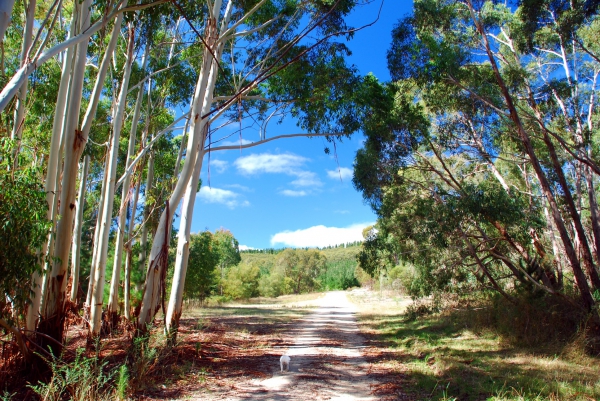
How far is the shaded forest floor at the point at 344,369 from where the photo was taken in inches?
188

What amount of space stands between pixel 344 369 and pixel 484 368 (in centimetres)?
201

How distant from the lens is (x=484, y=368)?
6043 millimetres

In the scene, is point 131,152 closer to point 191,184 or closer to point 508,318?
point 191,184

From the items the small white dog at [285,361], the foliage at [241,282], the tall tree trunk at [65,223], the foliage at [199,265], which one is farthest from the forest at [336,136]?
the foliage at [241,282]

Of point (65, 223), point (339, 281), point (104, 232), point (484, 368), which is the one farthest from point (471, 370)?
point (339, 281)

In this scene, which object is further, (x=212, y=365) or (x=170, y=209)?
(x=170, y=209)

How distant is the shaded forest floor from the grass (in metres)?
0.01

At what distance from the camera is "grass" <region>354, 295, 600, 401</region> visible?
15.5 feet

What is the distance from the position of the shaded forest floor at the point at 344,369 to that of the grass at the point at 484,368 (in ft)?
0.04

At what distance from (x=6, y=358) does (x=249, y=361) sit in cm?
337

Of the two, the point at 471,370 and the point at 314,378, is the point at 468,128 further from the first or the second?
the point at 314,378

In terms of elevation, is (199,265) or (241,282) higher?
(199,265)

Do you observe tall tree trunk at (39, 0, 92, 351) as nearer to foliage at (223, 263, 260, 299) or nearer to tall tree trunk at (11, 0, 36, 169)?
tall tree trunk at (11, 0, 36, 169)

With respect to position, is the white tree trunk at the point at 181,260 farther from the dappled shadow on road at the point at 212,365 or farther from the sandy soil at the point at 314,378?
the sandy soil at the point at 314,378
